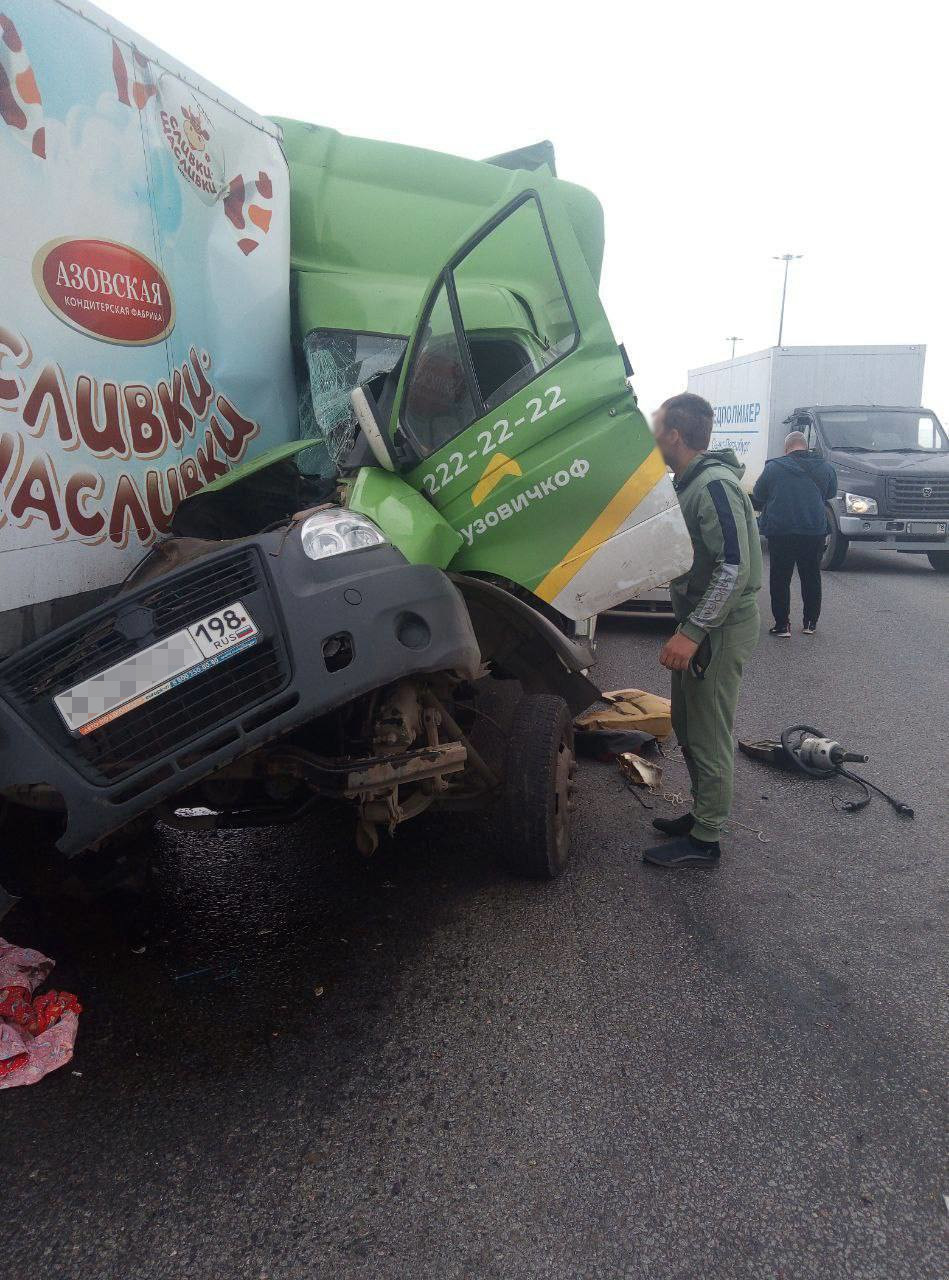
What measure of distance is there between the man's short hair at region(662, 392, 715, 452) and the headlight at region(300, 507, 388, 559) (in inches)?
65.4

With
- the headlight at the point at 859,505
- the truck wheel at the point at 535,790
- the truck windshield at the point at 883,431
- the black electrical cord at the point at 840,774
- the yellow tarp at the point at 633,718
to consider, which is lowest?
the black electrical cord at the point at 840,774

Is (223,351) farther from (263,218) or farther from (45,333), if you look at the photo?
(45,333)

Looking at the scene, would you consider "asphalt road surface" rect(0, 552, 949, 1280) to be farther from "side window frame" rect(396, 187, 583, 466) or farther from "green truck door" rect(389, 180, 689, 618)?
"side window frame" rect(396, 187, 583, 466)

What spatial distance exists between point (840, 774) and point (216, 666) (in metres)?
3.64

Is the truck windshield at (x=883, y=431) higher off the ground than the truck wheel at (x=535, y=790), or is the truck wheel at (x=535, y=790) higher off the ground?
the truck windshield at (x=883, y=431)

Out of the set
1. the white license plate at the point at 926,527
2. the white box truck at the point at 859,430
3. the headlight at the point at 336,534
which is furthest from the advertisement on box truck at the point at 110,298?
the white license plate at the point at 926,527

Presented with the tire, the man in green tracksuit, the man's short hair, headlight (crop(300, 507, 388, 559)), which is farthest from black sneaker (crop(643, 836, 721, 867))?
the tire

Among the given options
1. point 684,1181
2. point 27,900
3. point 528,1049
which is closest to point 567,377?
point 528,1049

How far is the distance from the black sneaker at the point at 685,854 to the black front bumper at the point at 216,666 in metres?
1.58

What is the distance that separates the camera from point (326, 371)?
173 inches

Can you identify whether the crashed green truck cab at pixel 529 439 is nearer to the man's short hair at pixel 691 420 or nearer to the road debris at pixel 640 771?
the man's short hair at pixel 691 420

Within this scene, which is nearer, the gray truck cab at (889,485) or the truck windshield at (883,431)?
the gray truck cab at (889,485)

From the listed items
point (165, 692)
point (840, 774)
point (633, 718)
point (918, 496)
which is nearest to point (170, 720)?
point (165, 692)

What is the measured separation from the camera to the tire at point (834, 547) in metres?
12.3
